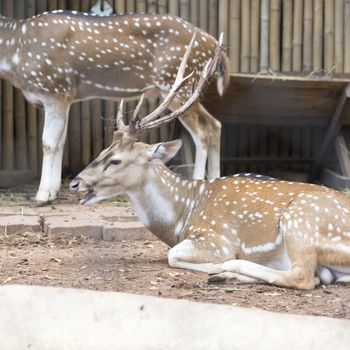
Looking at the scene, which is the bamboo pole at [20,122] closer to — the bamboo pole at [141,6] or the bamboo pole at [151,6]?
the bamboo pole at [141,6]

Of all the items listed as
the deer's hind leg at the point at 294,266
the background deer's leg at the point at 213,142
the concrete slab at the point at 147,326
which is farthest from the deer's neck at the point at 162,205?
the background deer's leg at the point at 213,142

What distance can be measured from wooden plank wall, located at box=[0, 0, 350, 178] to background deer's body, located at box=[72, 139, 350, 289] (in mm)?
3608

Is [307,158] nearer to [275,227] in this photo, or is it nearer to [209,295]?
[275,227]

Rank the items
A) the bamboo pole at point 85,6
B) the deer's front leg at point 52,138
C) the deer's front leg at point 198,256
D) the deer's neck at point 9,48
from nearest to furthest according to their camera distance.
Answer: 1. the deer's front leg at point 198,256
2. the deer's front leg at point 52,138
3. the deer's neck at point 9,48
4. the bamboo pole at point 85,6

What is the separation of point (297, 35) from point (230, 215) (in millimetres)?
4559

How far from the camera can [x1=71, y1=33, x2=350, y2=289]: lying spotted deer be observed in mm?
5371

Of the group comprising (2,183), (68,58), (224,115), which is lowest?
(2,183)

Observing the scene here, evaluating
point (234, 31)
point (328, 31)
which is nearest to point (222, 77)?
point (234, 31)

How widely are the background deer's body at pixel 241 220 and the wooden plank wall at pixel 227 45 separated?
3608 millimetres

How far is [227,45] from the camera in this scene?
9797mm

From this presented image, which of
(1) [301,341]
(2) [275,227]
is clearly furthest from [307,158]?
(1) [301,341]

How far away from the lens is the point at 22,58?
8539 millimetres

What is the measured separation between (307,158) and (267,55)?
1.30 metres

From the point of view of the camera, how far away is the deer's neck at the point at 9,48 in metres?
8.60
